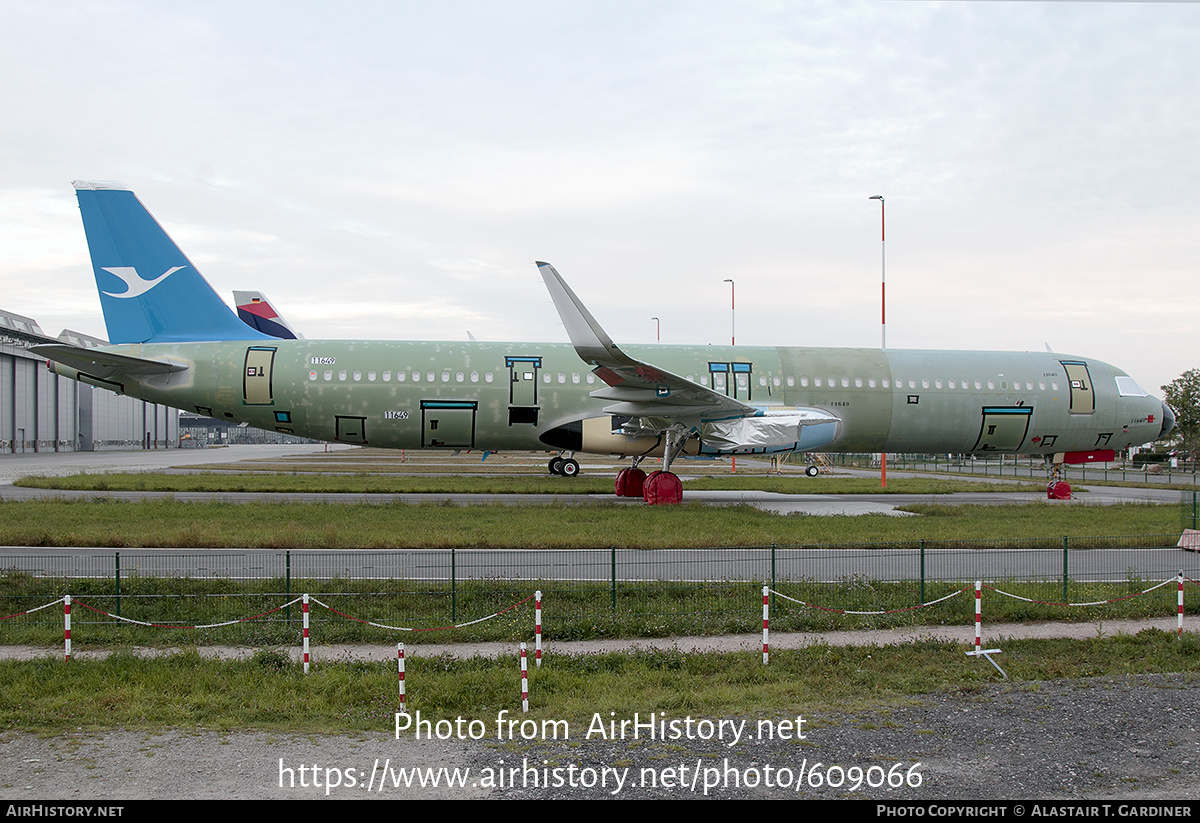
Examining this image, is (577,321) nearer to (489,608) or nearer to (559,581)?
(559,581)

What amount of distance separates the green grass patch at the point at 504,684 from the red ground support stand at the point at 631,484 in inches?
700

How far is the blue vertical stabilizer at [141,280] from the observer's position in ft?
83.1

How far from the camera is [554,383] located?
26.7 m

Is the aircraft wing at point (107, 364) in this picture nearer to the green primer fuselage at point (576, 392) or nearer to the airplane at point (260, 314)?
the green primer fuselage at point (576, 392)

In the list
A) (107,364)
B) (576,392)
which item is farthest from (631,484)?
(107,364)

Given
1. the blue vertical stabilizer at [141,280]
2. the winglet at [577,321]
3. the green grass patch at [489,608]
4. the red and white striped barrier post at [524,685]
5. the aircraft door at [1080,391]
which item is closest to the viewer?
the red and white striped barrier post at [524,685]

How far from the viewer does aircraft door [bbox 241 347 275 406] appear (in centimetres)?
2581

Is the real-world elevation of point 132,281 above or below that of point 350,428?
above

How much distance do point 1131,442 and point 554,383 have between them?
2013cm

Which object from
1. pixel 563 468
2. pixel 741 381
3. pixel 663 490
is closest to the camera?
pixel 663 490

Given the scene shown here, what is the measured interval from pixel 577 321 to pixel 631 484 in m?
8.79

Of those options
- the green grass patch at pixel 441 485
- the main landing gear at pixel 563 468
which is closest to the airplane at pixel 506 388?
the green grass patch at pixel 441 485

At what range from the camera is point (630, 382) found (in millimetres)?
23797

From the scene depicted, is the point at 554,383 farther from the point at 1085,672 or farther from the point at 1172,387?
the point at 1172,387
